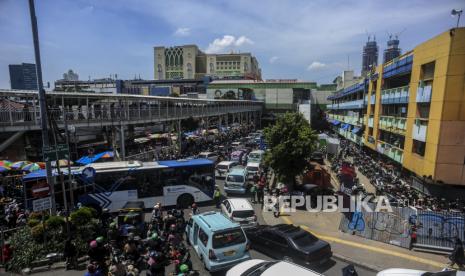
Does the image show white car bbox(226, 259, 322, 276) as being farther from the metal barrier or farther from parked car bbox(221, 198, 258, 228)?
the metal barrier

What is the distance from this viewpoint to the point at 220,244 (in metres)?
8.72

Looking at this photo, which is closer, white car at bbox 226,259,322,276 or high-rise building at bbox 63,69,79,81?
white car at bbox 226,259,322,276

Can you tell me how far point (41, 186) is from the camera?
9422mm

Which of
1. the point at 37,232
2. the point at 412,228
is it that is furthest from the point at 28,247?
the point at 412,228

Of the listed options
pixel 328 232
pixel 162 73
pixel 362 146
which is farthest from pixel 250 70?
pixel 328 232

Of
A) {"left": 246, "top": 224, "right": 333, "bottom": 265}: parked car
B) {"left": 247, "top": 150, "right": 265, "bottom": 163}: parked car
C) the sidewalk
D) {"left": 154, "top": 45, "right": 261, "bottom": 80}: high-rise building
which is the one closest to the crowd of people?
{"left": 246, "top": 224, "right": 333, "bottom": 265}: parked car

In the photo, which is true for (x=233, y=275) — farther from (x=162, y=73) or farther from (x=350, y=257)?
(x=162, y=73)

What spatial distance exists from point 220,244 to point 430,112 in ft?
50.9

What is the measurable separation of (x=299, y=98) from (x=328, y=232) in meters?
64.0

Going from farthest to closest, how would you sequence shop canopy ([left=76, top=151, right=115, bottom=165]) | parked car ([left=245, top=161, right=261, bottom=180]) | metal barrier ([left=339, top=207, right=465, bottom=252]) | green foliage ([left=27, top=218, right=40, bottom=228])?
parked car ([left=245, top=161, right=261, bottom=180]) < shop canopy ([left=76, top=151, right=115, bottom=165]) < metal barrier ([left=339, top=207, right=465, bottom=252]) < green foliage ([left=27, top=218, right=40, bottom=228])

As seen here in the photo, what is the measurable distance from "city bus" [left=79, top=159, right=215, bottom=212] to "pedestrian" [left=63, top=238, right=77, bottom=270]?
550 centimetres

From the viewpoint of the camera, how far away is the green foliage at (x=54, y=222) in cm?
999

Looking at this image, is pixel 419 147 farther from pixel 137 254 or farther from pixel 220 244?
pixel 137 254

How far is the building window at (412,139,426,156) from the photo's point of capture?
17766 millimetres
